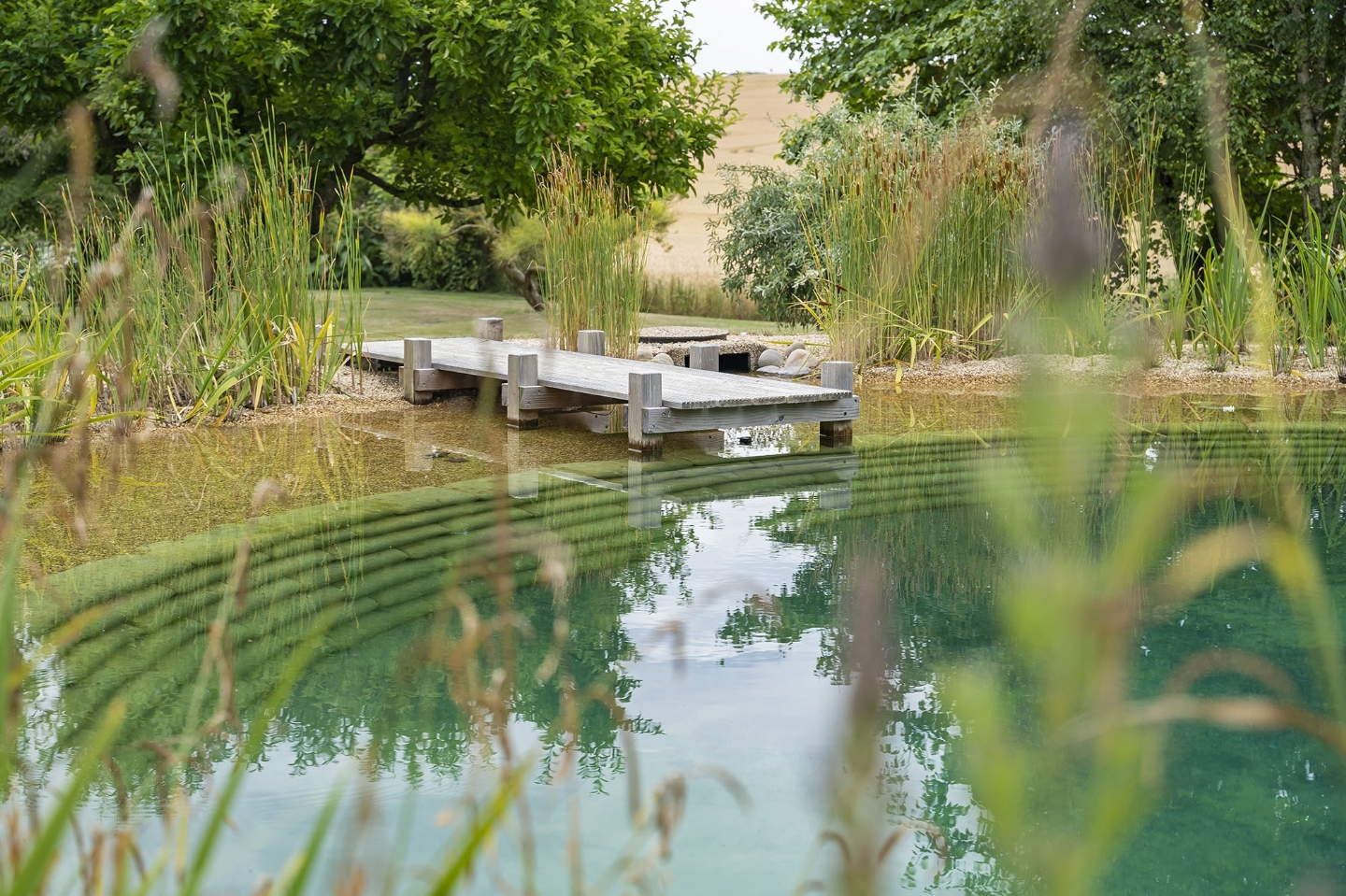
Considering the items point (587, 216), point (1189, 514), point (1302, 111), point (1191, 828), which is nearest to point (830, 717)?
point (1191, 828)

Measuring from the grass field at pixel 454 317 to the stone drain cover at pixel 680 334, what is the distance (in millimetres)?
1275

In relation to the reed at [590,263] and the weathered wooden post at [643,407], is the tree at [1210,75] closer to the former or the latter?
the reed at [590,263]

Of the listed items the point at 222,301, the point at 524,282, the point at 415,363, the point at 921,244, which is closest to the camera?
the point at 222,301

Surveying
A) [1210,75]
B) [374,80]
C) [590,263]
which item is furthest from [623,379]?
[374,80]

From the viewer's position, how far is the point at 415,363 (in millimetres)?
6812

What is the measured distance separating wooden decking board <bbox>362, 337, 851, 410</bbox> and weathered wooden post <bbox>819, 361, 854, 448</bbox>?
0.10m

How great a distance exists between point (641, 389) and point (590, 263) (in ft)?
8.07

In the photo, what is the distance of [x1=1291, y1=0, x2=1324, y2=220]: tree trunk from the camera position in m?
9.20

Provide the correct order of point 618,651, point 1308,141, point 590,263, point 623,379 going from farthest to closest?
point 1308,141
point 590,263
point 623,379
point 618,651

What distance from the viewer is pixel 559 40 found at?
9.12m

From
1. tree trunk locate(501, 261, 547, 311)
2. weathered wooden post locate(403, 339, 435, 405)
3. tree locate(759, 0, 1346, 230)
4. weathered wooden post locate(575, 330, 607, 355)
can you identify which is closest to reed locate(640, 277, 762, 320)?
tree trunk locate(501, 261, 547, 311)

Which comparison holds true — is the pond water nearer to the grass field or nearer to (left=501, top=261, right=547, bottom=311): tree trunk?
the grass field

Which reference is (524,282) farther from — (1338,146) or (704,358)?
Result: (1338,146)

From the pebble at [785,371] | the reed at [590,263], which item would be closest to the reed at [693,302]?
the pebble at [785,371]
